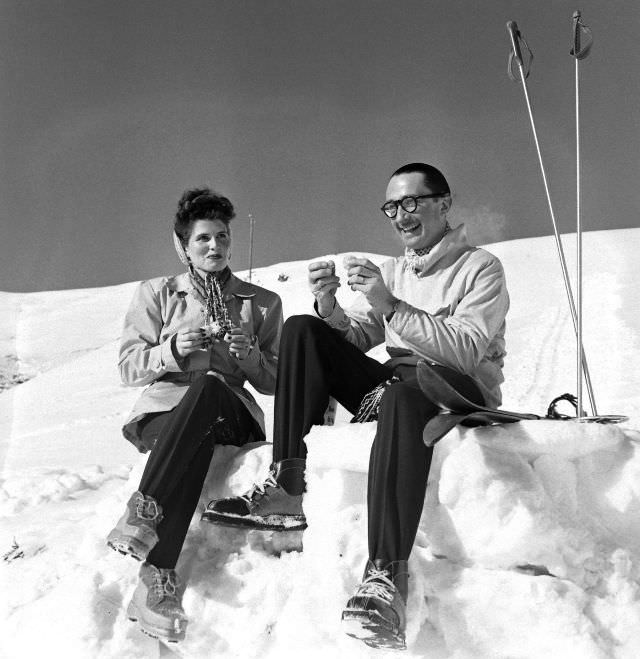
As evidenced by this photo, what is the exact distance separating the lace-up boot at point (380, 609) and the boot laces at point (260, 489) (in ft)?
1.92

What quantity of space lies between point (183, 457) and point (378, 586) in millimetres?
861

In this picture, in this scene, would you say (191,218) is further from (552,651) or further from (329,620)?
(552,651)

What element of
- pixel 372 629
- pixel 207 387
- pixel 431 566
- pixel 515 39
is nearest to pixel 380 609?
pixel 372 629

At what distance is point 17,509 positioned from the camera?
4281mm

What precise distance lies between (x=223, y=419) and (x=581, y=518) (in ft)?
4.13

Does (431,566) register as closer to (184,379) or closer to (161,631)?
(161,631)

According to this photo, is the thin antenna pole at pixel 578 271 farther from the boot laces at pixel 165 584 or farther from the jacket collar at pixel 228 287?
the boot laces at pixel 165 584

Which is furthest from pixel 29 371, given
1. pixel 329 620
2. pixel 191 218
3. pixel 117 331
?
pixel 329 620

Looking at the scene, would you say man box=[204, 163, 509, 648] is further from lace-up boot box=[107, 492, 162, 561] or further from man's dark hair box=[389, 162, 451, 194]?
lace-up boot box=[107, 492, 162, 561]

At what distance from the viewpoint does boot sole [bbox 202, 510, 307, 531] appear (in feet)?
8.00

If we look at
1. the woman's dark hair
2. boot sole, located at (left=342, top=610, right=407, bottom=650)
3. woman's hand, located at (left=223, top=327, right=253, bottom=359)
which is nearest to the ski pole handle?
the woman's dark hair

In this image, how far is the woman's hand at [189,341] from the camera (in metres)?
2.70

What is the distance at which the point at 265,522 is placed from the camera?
8.05 ft

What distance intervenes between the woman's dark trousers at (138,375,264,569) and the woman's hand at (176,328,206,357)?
0.17 metres
